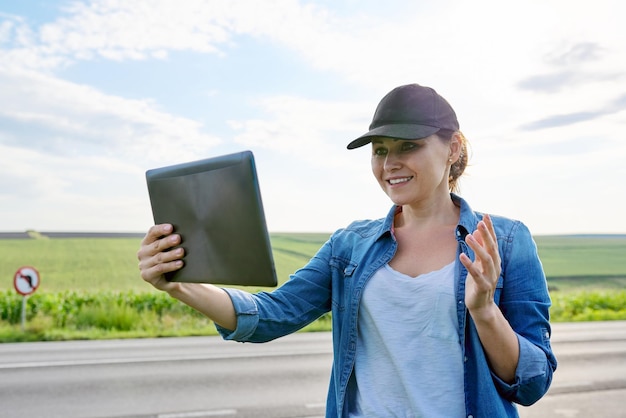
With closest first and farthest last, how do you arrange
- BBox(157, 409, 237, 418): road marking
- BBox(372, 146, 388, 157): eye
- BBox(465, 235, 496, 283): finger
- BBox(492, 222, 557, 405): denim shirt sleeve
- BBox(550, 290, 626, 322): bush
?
BBox(465, 235, 496, 283): finger < BBox(492, 222, 557, 405): denim shirt sleeve < BBox(372, 146, 388, 157): eye < BBox(157, 409, 237, 418): road marking < BBox(550, 290, 626, 322): bush

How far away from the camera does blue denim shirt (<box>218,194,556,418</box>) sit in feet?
6.17

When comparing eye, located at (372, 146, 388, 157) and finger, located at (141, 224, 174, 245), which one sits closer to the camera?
finger, located at (141, 224, 174, 245)

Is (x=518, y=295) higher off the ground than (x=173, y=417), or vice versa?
(x=518, y=295)

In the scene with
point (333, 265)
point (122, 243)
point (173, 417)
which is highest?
point (122, 243)

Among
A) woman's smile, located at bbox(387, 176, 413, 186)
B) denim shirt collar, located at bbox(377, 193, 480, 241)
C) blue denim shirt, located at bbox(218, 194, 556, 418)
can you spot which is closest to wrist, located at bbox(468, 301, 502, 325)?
Answer: blue denim shirt, located at bbox(218, 194, 556, 418)

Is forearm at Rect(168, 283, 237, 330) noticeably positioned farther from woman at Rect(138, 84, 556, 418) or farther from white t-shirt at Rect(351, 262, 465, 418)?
white t-shirt at Rect(351, 262, 465, 418)

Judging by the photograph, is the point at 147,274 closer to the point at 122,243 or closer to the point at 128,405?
the point at 128,405

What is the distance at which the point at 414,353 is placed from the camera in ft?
6.24

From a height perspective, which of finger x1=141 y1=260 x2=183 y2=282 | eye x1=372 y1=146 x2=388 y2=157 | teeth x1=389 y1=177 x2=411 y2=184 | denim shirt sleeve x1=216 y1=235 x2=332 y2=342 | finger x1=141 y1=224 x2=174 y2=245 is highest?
eye x1=372 y1=146 x2=388 y2=157

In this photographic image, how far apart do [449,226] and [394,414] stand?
1.99ft

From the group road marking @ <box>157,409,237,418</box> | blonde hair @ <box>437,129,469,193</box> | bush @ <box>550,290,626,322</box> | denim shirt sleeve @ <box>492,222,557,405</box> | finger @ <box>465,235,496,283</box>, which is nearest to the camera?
finger @ <box>465,235,496,283</box>

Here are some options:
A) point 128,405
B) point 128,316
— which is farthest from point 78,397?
point 128,316

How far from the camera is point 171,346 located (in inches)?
438

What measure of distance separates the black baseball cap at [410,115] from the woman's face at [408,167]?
0.04 metres
